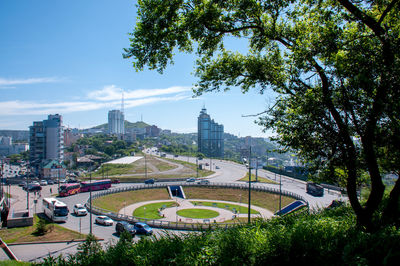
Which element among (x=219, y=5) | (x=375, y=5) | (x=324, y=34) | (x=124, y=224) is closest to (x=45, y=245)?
(x=124, y=224)

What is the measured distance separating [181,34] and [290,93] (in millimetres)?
3824

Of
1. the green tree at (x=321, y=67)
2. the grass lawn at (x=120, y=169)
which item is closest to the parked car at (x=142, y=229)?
the green tree at (x=321, y=67)

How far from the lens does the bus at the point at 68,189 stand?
43406 mm

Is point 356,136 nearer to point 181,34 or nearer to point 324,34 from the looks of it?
point 324,34

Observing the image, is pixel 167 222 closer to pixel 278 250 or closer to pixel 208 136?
pixel 278 250

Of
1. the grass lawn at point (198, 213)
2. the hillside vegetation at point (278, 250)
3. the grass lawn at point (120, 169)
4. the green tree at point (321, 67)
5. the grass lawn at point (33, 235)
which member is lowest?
the grass lawn at point (198, 213)

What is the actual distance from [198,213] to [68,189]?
23.4 meters

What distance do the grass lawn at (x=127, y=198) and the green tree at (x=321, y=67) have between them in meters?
35.7

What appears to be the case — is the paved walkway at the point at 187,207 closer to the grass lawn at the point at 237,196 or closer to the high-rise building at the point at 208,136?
the grass lawn at the point at 237,196

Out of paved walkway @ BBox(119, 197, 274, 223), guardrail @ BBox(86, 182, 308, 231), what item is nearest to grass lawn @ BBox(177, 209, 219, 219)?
paved walkway @ BBox(119, 197, 274, 223)

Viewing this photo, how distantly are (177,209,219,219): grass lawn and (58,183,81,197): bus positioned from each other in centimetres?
2051

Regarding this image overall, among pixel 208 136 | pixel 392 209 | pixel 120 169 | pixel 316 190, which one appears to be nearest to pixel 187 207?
pixel 316 190

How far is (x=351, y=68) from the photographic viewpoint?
6.05m

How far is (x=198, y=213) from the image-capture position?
36.9 m
